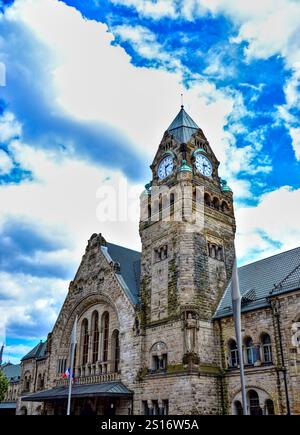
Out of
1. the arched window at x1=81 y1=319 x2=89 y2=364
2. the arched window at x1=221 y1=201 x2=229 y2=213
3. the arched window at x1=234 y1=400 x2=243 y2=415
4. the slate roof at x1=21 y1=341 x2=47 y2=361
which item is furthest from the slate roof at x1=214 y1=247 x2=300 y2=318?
the slate roof at x1=21 y1=341 x2=47 y2=361

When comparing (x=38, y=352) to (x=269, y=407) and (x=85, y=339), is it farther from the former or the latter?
(x=269, y=407)

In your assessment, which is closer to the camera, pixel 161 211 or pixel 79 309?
pixel 161 211

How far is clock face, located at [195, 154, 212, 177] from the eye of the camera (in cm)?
3684

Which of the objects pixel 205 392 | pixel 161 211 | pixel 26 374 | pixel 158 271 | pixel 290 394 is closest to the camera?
pixel 290 394

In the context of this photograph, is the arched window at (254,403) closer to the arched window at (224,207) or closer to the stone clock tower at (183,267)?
the stone clock tower at (183,267)

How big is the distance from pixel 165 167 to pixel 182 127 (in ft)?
14.0

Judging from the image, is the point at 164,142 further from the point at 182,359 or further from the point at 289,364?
the point at 289,364

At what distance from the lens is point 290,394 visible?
2362cm

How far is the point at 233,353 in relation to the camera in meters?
28.7

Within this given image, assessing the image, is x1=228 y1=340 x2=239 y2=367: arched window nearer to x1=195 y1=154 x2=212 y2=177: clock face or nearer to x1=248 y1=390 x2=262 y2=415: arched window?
x1=248 y1=390 x2=262 y2=415: arched window

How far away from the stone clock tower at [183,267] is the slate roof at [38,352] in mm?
21078

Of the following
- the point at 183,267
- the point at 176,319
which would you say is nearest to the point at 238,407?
the point at 176,319

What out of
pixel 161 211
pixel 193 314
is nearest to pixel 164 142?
pixel 161 211

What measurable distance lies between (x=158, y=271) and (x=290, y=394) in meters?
13.6
